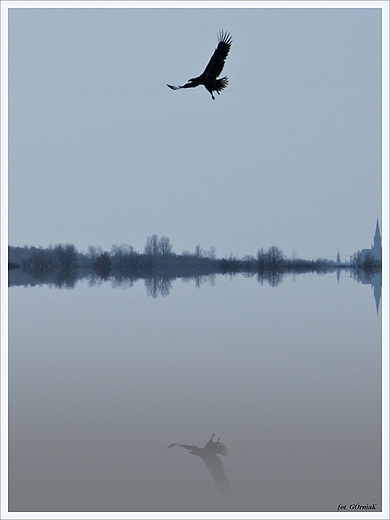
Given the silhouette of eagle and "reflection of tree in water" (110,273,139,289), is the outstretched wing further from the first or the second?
"reflection of tree in water" (110,273,139,289)

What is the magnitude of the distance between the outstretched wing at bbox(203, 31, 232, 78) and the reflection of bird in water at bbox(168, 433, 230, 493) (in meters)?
5.06

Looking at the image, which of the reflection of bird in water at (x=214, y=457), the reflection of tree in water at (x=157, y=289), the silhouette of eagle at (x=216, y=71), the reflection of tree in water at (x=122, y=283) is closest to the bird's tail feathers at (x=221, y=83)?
the silhouette of eagle at (x=216, y=71)

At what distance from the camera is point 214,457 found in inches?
294

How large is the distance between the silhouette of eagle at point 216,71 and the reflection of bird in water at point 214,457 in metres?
4.80

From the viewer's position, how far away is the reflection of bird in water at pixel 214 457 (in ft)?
22.5

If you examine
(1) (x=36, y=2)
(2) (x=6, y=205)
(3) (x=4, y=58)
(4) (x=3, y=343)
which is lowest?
(4) (x=3, y=343)

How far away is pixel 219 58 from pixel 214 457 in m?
5.44

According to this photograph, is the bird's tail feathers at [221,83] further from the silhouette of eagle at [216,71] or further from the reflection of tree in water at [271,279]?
the reflection of tree in water at [271,279]

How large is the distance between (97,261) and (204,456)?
78.9 meters

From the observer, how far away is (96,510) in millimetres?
6453

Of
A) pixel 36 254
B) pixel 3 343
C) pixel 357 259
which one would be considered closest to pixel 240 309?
pixel 3 343

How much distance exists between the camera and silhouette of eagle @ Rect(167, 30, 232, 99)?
894cm

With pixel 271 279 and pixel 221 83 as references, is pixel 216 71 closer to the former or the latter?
pixel 221 83

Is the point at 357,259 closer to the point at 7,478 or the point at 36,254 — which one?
the point at 36,254
